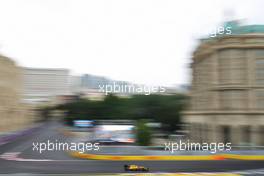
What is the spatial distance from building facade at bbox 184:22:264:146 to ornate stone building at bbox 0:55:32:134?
1884 inches

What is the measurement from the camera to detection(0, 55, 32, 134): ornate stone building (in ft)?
265

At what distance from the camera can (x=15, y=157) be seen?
34875 mm

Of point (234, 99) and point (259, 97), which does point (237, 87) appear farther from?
point (259, 97)

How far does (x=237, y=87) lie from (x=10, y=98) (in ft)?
199

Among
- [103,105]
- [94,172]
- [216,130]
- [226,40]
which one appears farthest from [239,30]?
[103,105]

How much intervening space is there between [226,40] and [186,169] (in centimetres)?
2338

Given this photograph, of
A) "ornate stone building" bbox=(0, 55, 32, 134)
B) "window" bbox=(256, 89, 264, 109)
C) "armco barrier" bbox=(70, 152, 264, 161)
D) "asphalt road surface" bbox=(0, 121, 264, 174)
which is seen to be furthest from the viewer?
"ornate stone building" bbox=(0, 55, 32, 134)

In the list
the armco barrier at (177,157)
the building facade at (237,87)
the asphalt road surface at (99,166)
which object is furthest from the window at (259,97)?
the asphalt road surface at (99,166)

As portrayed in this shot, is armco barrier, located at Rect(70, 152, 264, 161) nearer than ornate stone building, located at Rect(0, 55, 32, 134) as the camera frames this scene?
Yes

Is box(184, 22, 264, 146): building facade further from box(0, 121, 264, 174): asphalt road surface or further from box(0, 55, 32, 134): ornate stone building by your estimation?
box(0, 55, 32, 134): ornate stone building

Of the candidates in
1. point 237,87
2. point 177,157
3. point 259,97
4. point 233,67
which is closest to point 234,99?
point 237,87

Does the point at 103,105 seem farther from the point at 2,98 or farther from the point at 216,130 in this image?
the point at 216,130

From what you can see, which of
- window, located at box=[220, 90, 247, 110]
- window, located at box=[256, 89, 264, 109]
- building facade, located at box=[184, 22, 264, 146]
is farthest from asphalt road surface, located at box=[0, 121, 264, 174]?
window, located at box=[256, 89, 264, 109]

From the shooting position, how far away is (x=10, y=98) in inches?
3538
